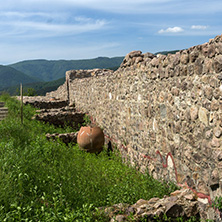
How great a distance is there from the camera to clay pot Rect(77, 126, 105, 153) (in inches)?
296

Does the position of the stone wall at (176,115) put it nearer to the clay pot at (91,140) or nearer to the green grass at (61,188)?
the green grass at (61,188)

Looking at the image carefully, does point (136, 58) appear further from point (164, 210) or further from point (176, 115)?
point (164, 210)

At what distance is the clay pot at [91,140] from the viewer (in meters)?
7.52

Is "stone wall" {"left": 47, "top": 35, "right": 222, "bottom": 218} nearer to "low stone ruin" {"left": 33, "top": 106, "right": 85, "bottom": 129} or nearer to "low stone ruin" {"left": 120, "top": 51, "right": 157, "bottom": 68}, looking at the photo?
"low stone ruin" {"left": 120, "top": 51, "right": 157, "bottom": 68}

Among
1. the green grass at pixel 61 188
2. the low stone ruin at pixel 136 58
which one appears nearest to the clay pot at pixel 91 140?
the green grass at pixel 61 188

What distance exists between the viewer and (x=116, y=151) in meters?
7.05

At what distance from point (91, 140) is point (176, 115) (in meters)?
4.11

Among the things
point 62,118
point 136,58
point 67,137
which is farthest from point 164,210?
point 62,118

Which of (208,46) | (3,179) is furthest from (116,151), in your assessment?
(208,46)

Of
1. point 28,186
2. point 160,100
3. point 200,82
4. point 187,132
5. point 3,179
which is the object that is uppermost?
point 200,82

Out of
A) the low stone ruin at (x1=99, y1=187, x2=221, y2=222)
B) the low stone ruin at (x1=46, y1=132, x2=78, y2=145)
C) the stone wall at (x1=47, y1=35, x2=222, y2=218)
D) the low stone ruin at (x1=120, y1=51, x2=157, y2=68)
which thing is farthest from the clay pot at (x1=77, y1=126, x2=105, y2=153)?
the low stone ruin at (x1=99, y1=187, x2=221, y2=222)

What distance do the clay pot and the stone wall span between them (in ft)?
3.64

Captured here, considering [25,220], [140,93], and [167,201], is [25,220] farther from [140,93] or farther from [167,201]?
[140,93]

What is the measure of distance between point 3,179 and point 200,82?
2771 mm
